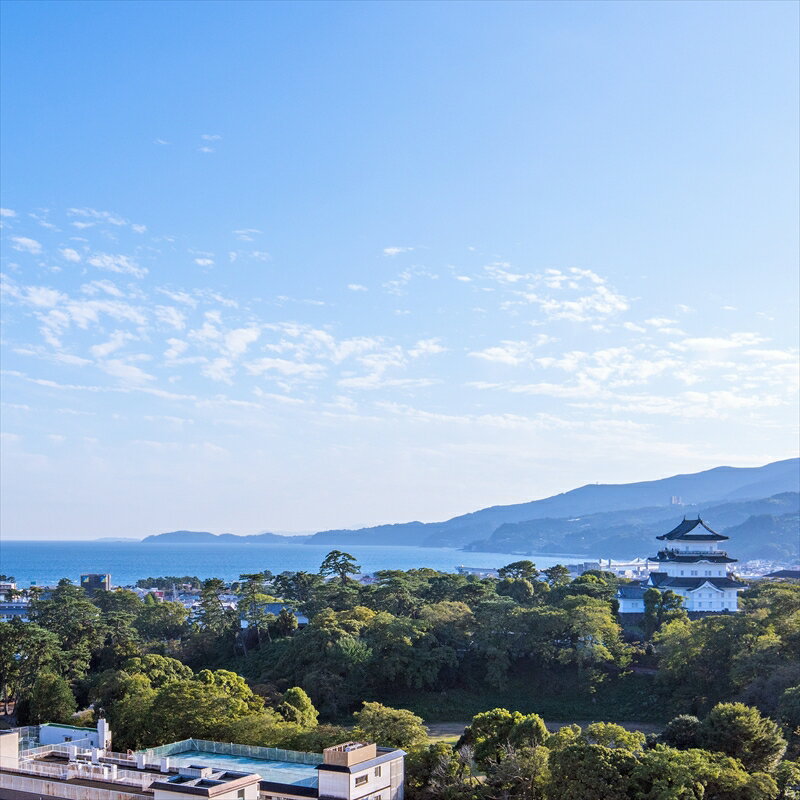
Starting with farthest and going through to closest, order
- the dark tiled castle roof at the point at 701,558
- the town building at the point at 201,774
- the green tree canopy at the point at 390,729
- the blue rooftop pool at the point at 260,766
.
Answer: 1. the dark tiled castle roof at the point at 701,558
2. the green tree canopy at the point at 390,729
3. the blue rooftop pool at the point at 260,766
4. the town building at the point at 201,774

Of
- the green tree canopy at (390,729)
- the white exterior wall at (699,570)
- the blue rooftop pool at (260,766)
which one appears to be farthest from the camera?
the white exterior wall at (699,570)

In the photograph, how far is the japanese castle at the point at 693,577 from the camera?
52.3m

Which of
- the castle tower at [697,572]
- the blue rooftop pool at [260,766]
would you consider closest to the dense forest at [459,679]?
the castle tower at [697,572]

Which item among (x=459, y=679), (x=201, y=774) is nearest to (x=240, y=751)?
(x=201, y=774)

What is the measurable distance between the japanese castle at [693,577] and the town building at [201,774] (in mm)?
33132

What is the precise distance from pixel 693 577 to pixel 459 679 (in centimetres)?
2174

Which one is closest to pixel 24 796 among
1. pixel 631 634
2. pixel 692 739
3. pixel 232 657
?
pixel 692 739

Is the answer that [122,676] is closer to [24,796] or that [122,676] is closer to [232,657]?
[232,657]

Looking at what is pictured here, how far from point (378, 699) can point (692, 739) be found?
18012 millimetres

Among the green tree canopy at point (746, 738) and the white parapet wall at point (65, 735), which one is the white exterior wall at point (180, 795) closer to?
the white parapet wall at point (65, 735)

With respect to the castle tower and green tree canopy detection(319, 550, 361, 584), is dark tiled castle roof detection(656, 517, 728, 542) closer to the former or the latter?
the castle tower

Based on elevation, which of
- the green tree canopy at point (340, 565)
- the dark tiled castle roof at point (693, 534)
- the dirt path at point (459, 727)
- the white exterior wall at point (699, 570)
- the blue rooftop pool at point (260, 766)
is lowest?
the dirt path at point (459, 727)

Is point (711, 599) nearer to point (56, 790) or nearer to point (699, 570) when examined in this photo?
point (699, 570)

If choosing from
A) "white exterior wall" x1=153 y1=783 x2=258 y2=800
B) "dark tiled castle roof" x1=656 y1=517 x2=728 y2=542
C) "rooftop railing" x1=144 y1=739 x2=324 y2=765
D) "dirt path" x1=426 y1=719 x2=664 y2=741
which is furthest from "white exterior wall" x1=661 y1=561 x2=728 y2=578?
"white exterior wall" x1=153 y1=783 x2=258 y2=800
